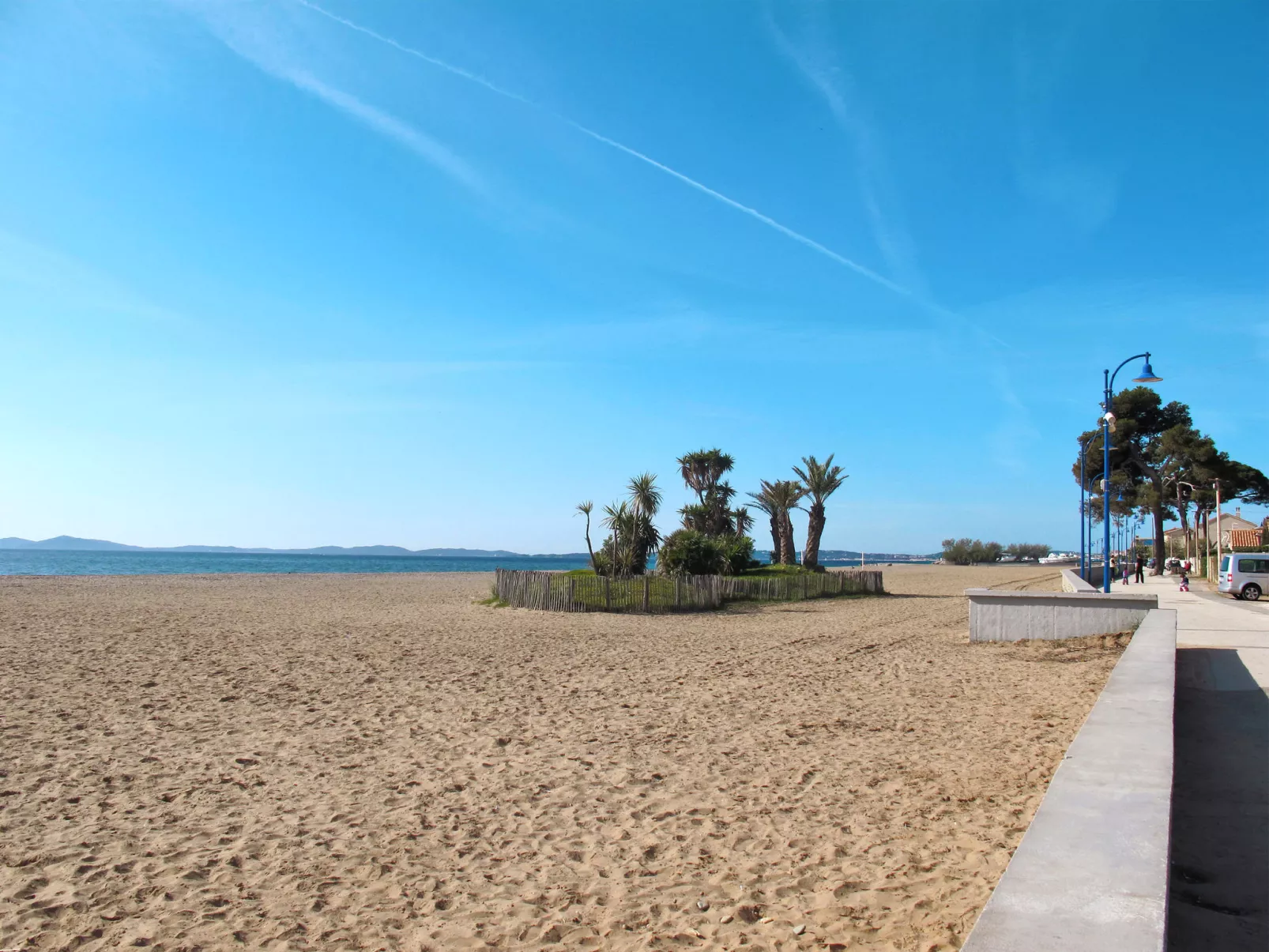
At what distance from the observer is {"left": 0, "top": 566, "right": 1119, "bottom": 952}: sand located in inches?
Answer: 157

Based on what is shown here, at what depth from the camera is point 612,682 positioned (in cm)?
1114

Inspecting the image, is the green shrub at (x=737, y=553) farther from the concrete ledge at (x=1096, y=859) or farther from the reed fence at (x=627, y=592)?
the concrete ledge at (x=1096, y=859)

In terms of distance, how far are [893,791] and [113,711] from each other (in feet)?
25.0

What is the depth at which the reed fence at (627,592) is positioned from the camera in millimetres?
23234

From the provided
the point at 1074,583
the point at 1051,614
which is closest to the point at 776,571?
the point at 1074,583

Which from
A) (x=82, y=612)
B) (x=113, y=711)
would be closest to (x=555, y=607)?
(x=82, y=612)

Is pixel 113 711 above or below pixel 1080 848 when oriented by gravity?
below

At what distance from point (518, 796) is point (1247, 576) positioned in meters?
27.4

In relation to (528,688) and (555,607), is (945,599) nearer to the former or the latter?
(555,607)

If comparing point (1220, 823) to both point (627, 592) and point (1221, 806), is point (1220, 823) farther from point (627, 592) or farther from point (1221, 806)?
point (627, 592)

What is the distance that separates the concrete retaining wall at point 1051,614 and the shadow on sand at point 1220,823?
5042 millimetres

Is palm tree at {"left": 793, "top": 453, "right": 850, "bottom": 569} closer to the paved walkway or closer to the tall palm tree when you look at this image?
the tall palm tree

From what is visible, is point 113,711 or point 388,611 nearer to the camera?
point 113,711

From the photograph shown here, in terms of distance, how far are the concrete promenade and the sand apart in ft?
2.75
